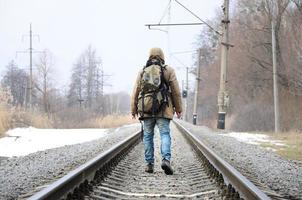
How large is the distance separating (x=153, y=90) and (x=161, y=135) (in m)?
0.81

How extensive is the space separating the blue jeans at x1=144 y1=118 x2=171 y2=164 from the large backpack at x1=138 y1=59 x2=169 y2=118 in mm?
214

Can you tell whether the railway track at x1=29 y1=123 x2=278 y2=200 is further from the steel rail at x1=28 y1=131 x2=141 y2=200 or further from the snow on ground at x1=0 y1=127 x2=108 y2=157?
the snow on ground at x1=0 y1=127 x2=108 y2=157

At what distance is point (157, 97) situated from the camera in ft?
23.1

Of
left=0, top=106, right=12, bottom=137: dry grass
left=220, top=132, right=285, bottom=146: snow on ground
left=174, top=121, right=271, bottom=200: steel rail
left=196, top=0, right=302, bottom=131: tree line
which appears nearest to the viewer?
left=174, top=121, right=271, bottom=200: steel rail

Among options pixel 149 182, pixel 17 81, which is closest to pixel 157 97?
pixel 149 182

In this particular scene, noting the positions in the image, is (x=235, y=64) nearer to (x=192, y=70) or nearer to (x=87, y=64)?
(x=192, y=70)

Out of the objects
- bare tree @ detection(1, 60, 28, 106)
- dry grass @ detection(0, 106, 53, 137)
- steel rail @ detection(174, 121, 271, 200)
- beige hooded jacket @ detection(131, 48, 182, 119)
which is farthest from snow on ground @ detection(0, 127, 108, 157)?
bare tree @ detection(1, 60, 28, 106)

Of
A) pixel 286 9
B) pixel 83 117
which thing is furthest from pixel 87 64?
pixel 286 9

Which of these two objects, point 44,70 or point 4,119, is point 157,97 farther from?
point 44,70

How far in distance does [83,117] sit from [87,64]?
6163 centimetres

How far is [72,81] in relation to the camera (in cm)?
10481

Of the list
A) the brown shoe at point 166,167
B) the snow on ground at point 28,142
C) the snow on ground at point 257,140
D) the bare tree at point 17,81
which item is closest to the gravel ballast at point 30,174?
the brown shoe at point 166,167

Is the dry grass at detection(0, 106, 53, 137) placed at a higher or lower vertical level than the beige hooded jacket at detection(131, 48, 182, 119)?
lower

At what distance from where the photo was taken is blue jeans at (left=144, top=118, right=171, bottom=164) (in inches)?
288
